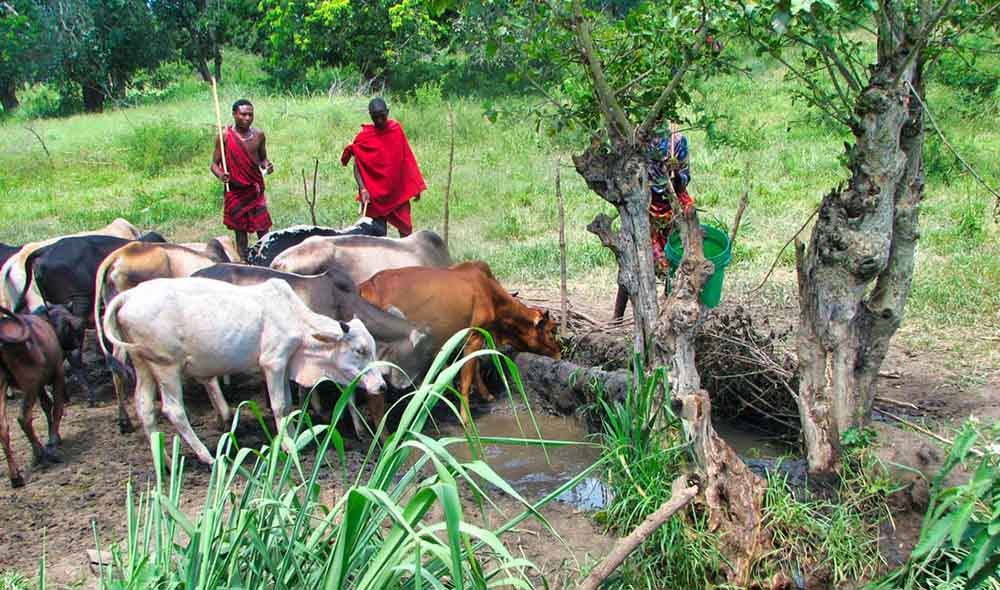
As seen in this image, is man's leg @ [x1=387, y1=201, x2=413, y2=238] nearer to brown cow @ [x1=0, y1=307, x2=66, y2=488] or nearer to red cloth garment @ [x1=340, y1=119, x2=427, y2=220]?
red cloth garment @ [x1=340, y1=119, x2=427, y2=220]

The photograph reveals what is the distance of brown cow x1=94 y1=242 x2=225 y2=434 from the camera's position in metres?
7.00

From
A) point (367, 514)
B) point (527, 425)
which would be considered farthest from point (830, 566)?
point (527, 425)

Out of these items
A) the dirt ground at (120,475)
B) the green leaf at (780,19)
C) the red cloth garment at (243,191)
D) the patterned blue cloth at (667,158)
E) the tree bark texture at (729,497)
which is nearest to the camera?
the green leaf at (780,19)

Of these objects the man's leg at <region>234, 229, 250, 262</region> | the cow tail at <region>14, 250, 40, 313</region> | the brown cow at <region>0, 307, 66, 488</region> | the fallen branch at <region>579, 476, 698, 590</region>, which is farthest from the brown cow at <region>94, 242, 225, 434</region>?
the fallen branch at <region>579, 476, 698, 590</region>

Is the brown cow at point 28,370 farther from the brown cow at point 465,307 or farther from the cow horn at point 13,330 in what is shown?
the brown cow at point 465,307

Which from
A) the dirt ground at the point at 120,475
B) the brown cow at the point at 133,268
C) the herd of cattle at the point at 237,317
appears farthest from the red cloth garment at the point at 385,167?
the dirt ground at the point at 120,475

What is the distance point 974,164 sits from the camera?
1284cm

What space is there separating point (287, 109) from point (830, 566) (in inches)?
675

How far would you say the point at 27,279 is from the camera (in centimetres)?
773

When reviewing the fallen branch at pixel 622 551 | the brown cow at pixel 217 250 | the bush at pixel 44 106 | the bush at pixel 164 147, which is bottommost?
the bush at pixel 44 106

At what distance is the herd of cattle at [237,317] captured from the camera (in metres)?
6.18

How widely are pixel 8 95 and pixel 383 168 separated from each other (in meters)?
23.3

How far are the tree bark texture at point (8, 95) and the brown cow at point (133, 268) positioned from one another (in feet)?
77.7

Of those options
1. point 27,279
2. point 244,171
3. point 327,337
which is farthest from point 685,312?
point 244,171
